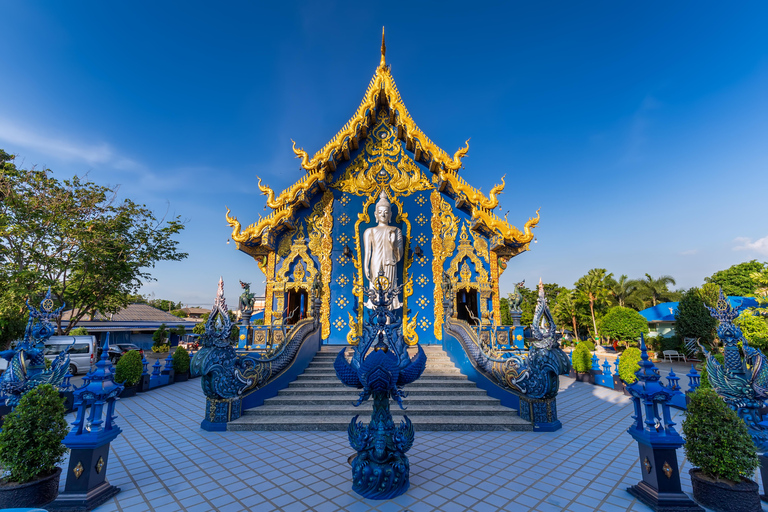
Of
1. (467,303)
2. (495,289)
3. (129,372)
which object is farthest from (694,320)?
(129,372)

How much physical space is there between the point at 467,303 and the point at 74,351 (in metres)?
17.7

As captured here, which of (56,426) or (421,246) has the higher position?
(421,246)

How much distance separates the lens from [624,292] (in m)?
38.3

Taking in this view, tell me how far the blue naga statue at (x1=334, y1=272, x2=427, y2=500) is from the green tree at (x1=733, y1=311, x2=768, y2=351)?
1510cm

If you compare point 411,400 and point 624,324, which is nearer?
point 411,400

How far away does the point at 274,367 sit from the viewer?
8.10 meters

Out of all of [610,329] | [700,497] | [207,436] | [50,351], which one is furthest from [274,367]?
[610,329]

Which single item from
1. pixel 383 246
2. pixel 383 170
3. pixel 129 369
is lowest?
pixel 129 369

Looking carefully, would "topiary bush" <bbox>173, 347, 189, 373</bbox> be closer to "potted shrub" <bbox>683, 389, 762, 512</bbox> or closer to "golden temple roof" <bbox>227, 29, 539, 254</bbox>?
"golden temple roof" <bbox>227, 29, 539, 254</bbox>

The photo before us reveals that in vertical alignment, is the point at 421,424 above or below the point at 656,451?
below

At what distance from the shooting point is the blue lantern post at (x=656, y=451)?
3.92 m

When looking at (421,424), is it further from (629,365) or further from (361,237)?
(629,365)

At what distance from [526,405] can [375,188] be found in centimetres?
848

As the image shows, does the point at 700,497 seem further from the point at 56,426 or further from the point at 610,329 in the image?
the point at 610,329
